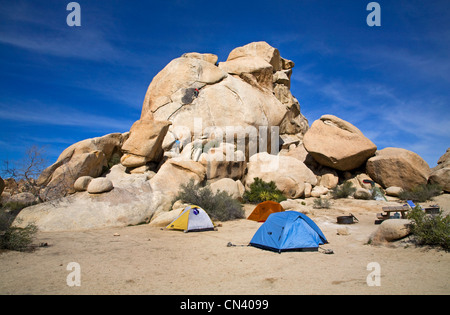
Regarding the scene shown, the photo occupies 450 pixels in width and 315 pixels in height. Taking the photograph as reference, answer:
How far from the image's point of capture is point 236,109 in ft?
80.1

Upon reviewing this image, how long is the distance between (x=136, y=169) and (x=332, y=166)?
50.3 feet

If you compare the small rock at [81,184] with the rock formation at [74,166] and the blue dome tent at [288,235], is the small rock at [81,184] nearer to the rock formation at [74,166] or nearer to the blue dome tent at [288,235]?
the rock formation at [74,166]

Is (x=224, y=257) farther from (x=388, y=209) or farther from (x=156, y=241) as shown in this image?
(x=388, y=209)

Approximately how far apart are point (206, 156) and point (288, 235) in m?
11.3

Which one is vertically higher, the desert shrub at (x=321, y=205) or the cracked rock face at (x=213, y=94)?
the cracked rock face at (x=213, y=94)

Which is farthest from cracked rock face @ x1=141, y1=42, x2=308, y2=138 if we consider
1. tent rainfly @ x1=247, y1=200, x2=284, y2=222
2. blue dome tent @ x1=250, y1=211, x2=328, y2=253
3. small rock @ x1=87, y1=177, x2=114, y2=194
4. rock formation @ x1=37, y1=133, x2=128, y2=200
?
blue dome tent @ x1=250, y1=211, x2=328, y2=253

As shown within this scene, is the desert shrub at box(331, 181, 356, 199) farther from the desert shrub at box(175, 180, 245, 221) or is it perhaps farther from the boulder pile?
the desert shrub at box(175, 180, 245, 221)

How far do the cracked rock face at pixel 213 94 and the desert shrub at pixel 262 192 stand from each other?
20.2 feet

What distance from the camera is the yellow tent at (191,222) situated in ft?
37.8

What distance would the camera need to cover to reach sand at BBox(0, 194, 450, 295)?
4996 millimetres

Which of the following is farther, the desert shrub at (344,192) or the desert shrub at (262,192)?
the desert shrub at (344,192)

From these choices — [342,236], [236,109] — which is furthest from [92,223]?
[236,109]

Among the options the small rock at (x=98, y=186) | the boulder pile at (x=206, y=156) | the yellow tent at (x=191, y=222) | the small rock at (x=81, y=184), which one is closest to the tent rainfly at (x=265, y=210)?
the yellow tent at (x=191, y=222)
